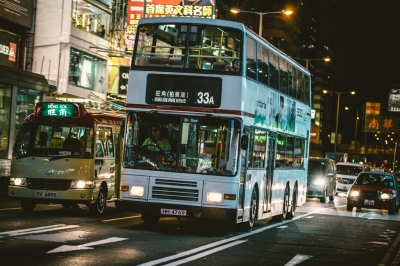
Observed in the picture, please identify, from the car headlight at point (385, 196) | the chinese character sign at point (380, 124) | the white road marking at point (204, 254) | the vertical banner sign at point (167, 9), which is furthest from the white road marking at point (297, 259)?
the chinese character sign at point (380, 124)

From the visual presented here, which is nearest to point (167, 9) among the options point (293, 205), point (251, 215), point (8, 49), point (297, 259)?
point (8, 49)

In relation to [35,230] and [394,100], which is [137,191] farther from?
[394,100]

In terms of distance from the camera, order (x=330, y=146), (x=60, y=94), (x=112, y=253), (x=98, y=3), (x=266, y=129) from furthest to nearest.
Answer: (x=330, y=146), (x=98, y=3), (x=60, y=94), (x=266, y=129), (x=112, y=253)

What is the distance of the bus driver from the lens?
16016 millimetres

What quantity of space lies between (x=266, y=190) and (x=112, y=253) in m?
8.07

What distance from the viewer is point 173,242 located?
14.5m

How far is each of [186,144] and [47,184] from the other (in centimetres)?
441

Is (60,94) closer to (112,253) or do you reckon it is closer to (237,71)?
(237,71)

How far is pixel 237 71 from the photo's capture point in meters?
16.2

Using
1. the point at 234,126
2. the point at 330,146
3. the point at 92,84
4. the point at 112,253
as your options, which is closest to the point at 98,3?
the point at 92,84

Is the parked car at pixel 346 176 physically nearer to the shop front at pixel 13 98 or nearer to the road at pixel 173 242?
the shop front at pixel 13 98

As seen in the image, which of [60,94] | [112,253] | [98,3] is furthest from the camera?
[98,3]

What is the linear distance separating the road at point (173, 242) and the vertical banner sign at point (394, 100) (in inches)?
1598

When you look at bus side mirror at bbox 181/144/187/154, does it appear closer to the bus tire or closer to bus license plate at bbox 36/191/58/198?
bus license plate at bbox 36/191/58/198
